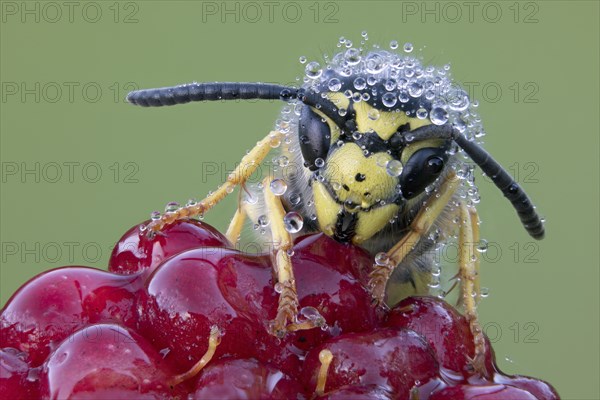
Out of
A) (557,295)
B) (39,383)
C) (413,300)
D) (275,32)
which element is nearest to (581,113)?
(557,295)

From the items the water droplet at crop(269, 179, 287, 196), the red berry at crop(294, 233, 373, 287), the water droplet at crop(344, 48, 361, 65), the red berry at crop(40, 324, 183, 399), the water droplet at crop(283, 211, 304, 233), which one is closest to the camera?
→ the red berry at crop(40, 324, 183, 399)

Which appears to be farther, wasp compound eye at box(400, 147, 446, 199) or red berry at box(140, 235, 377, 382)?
wasp compound eye at box(400, 147, 446, 199)

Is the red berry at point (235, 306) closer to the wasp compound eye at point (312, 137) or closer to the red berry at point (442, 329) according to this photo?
the red berry at point (442, 329)

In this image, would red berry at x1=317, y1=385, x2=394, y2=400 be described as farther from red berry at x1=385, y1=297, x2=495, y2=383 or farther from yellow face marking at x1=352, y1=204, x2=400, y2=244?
yellow face marking at x1=352, y1=204, x2=400, y2=244

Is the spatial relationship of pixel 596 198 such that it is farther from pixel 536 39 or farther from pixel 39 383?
pixel 39 383

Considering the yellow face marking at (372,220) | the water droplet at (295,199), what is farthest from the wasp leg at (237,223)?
the yellow face marking at (372,220)

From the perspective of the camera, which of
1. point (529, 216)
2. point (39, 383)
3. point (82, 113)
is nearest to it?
point (39, 383)

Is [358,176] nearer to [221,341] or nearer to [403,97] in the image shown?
[403,97]

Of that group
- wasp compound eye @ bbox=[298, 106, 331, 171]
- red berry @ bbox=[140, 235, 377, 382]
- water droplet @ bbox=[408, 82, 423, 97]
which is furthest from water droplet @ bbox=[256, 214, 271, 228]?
red berry @ bbox=[140, 235, 377, 382]

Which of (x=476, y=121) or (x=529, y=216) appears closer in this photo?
(x=529, y=216)
